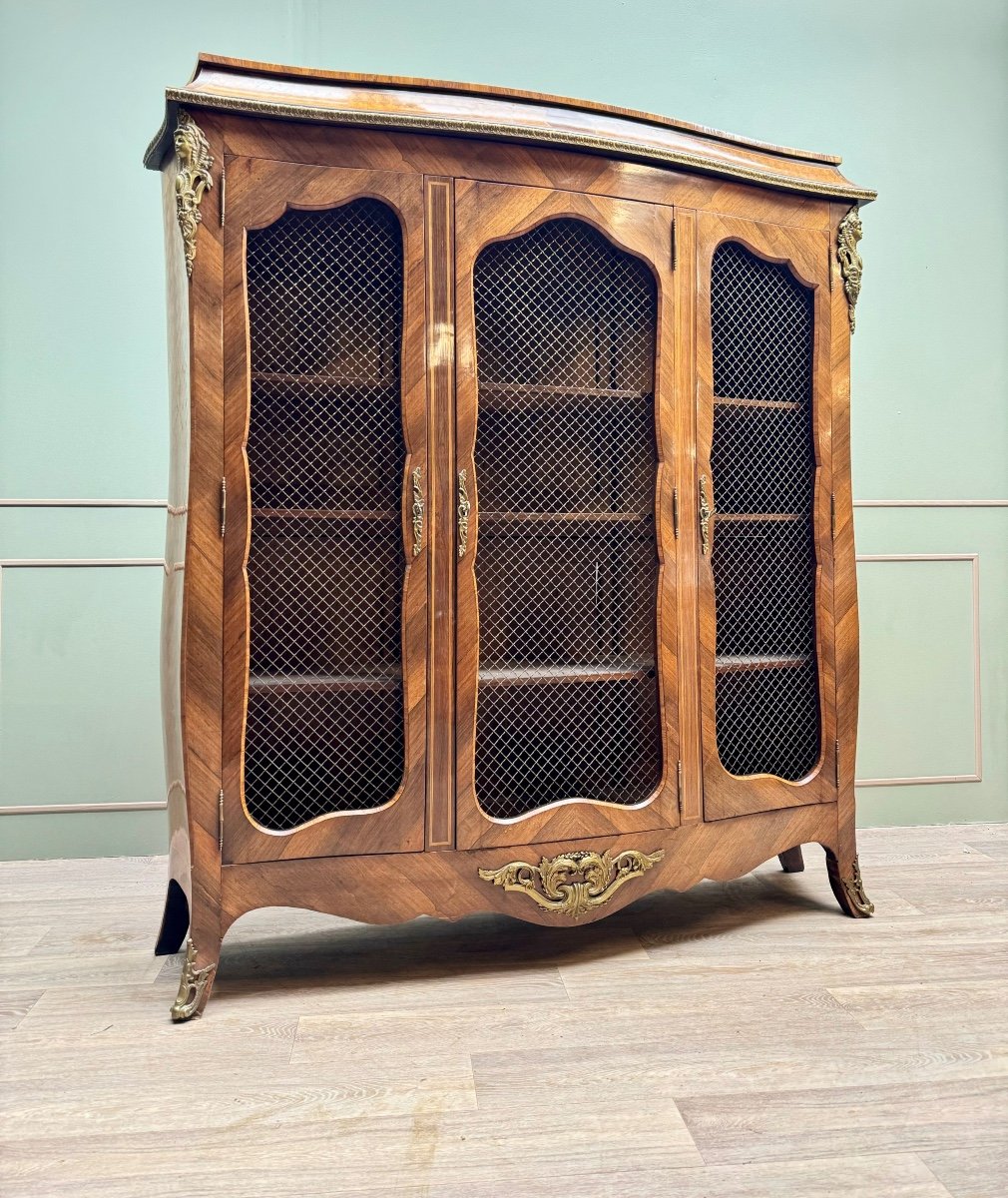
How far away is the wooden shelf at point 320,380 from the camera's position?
1754mm

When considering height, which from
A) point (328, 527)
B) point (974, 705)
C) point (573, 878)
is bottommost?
point (573, 878)

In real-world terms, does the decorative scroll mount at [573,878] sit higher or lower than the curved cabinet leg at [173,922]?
higher

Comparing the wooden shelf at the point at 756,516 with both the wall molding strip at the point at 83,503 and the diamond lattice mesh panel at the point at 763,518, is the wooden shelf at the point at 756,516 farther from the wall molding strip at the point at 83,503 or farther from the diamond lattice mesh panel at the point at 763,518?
the wall molding strip at the point at 83,503

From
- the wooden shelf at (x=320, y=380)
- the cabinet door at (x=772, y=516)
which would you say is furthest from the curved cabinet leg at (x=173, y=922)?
the cabinet door at (x=772, y=516)

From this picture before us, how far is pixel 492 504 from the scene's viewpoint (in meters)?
1.91

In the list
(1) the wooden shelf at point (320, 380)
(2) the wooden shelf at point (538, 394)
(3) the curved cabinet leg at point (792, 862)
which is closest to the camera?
(1) the wooden shelf at point (320, 380)

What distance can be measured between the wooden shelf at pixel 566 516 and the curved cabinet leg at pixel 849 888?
91cm

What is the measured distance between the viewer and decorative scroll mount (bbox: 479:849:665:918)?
5.96 ft

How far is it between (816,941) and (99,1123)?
140 cm

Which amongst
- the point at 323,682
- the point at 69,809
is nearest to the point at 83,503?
the point at 69,809

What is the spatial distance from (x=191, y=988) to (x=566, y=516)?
1.15 metres

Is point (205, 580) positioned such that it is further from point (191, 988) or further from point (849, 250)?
point (849, 250)

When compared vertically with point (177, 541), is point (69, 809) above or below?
below

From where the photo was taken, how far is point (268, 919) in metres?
2.16
